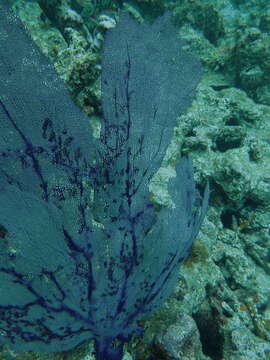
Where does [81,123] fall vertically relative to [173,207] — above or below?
above

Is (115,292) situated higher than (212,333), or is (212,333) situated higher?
(115,292)

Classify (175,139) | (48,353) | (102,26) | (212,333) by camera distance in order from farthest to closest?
(102,26) → (175,139) → (212,333) → (48,353)

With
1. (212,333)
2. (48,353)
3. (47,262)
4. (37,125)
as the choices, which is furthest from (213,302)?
(37,125)

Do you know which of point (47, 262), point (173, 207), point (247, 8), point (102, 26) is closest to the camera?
point (47, 262)

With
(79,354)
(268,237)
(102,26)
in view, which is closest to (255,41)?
(102,26)

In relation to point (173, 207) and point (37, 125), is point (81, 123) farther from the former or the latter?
point (173, 207)

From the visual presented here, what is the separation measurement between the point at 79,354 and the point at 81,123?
180 cm

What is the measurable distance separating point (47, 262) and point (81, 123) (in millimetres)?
1087

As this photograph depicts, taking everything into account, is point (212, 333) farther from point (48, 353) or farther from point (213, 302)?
point (48, 353)

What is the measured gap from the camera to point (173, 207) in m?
2.48

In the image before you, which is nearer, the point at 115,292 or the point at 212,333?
the point at 115,292

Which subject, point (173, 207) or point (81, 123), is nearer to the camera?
point (81, 123)

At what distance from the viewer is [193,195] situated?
8.43 feet

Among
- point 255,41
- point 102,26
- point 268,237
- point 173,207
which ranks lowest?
point 268,237
